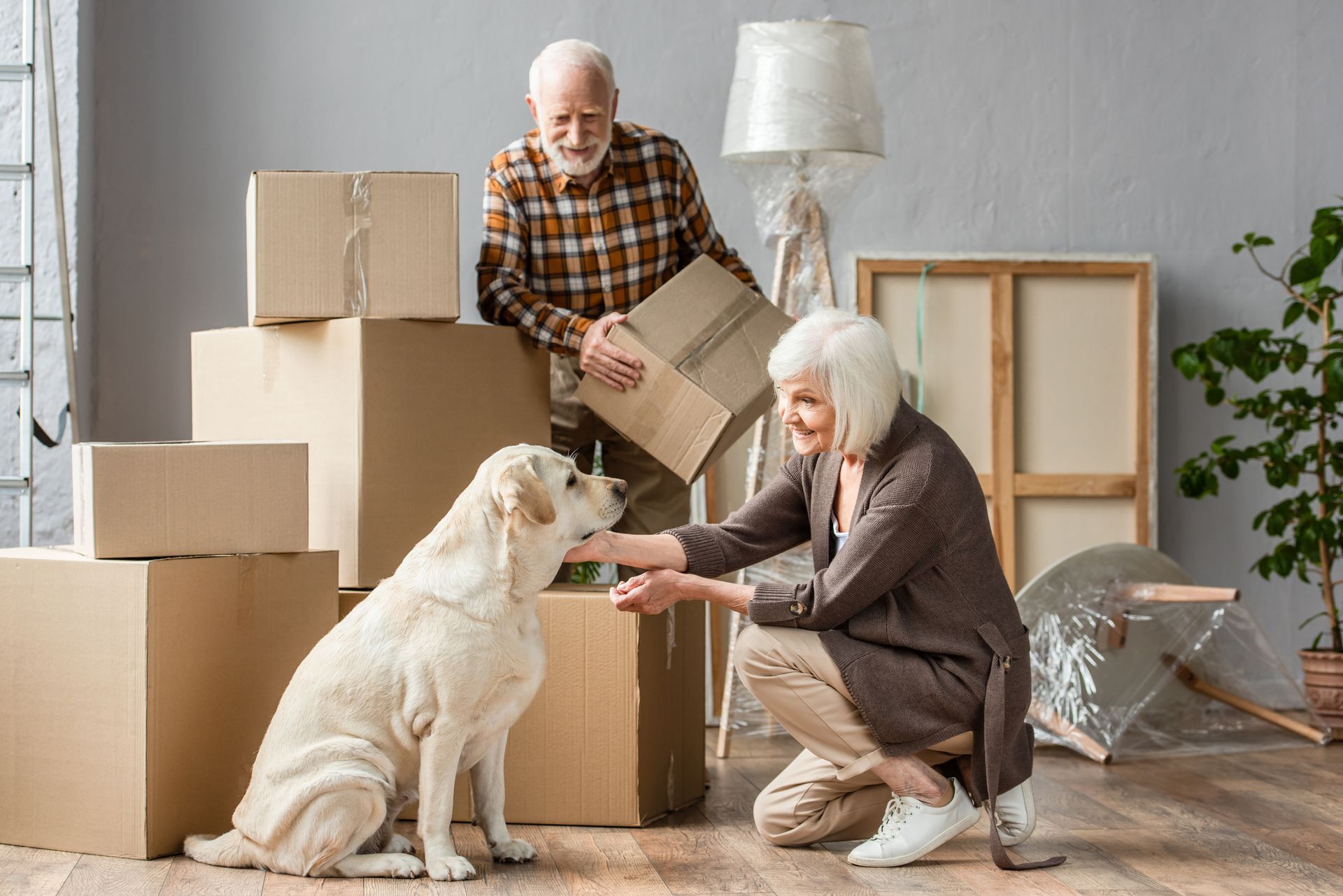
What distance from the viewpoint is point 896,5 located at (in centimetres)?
406

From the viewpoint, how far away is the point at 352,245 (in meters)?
2.63

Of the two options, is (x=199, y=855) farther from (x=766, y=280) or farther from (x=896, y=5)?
(x=896, y=5)

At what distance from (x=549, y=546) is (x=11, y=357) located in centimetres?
191

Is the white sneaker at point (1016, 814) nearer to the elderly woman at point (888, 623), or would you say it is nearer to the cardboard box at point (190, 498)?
the elderly woman at point (888, 623)

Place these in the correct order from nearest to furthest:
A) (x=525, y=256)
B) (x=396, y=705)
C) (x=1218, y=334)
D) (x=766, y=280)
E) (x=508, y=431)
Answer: (x=396, y=705)
(x=508, y=431)
(x=525, y=256)
(x=1218, y=334)
(x=766, y=280)

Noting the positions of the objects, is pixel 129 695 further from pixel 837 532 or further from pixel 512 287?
pixel 837 532

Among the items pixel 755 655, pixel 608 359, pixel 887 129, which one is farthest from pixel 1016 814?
pixel 887 129

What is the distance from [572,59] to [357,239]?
2.14ft

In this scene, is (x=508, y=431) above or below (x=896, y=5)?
A: below

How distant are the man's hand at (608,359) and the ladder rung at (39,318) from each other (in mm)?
1467

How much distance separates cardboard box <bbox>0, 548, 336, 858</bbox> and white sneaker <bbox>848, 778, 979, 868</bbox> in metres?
1.22

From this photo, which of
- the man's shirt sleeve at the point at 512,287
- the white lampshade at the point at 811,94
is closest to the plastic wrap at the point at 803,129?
the white lampshade at the point at 811,94

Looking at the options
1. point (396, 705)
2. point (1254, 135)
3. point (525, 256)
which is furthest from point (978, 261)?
point (396, 705)

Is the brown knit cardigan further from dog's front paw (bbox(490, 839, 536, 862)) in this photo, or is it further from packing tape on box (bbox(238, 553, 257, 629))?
packing tape on box (bbox(238, 553, 257, 629))
